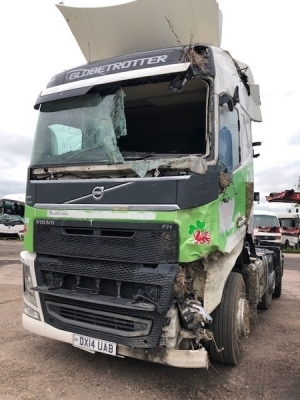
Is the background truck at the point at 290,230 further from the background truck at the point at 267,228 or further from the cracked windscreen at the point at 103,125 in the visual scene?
the cracked windscreen at the point at 103,125

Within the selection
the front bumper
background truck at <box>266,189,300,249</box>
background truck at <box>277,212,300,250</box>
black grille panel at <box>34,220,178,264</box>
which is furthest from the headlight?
background truck at <box>277,212,300,250</box>

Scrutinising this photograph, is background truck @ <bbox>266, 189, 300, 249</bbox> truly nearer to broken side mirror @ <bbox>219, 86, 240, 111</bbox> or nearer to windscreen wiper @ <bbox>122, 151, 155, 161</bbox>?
broken side mirror @ <bbox>219, 86, 240, 111</bbox>

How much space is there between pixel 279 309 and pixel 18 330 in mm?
4884

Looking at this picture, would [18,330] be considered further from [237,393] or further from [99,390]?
[237,393]

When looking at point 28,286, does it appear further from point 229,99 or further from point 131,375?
point 229,99

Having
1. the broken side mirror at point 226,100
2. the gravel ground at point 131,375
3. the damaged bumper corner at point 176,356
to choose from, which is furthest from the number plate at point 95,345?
the broken side mirror at point 226,100

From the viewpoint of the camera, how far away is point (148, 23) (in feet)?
15.7

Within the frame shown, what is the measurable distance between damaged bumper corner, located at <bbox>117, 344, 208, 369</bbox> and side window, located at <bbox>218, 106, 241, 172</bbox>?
182 cm

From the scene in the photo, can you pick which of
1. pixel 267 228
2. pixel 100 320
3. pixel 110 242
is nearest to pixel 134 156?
pixel 110 242

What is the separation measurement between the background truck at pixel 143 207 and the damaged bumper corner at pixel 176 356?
1 cm

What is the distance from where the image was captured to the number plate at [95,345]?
3533 millimetres

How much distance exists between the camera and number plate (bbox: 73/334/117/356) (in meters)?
3.53

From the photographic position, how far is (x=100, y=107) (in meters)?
4.03

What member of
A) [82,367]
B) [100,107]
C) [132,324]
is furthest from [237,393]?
[100,107]
